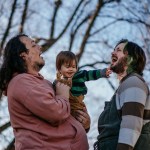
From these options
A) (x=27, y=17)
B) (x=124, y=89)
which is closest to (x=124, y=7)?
(x=27, y=17)

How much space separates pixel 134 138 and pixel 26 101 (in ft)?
2.68

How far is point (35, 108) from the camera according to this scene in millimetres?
3457

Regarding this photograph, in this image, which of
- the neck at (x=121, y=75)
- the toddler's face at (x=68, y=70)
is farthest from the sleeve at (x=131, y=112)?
the toddler's face at (x=68, y=70)

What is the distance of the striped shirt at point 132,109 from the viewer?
3531mm

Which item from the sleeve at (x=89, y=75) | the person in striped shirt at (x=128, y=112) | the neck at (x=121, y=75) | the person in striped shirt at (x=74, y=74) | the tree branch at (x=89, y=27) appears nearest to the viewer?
the person in striped shirt at (x=128, y=112)

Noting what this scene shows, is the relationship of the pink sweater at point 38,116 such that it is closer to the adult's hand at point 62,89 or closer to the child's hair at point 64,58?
the adult's hand at point 62,89

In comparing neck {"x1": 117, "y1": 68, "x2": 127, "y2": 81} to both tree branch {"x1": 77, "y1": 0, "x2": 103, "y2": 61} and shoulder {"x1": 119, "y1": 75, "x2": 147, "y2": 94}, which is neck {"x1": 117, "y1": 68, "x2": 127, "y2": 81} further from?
tree branch {"x1": 77, "y1": 0, "x2": 103, "y2": 61}

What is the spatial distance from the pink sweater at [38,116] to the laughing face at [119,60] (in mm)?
604

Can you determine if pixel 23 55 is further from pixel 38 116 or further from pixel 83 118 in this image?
pixel 83 118

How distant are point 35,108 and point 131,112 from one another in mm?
702

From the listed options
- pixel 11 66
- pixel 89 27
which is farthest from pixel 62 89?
pixel 89 27

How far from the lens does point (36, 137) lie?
3453mm

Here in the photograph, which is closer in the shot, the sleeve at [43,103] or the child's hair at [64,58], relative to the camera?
the sleeve at [43,103]

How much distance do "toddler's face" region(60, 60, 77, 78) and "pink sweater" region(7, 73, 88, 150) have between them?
0.73 m
